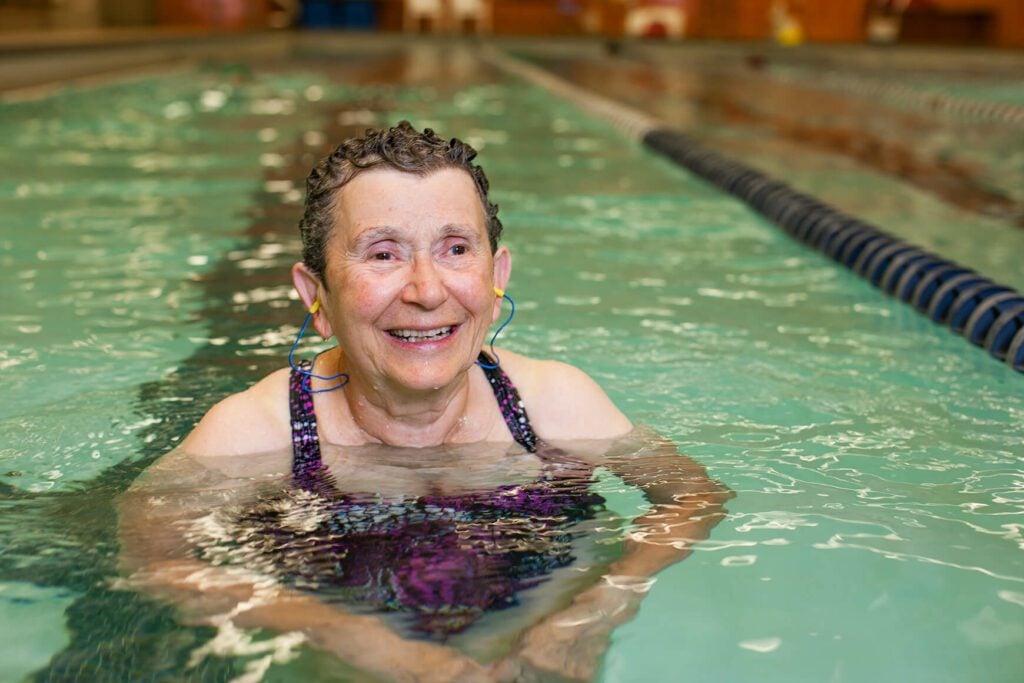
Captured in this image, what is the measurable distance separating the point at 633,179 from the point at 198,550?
17.7 ft

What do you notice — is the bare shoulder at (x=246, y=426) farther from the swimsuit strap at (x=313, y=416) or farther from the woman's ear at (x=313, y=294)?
the woman's ear at (x=313, y=294)

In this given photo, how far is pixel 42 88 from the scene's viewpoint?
11078 mm

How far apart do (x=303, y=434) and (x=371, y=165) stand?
571 millimetres

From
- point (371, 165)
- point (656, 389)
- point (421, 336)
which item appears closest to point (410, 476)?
point (421, 336)

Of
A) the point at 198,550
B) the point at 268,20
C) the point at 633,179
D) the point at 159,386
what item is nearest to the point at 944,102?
the point at 633,179

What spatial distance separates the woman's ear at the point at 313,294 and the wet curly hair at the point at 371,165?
0.06 ft

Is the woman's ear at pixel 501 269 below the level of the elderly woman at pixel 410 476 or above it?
above

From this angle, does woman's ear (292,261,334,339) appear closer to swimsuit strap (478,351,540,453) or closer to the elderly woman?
the elderly woman

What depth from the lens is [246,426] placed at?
2.26 m

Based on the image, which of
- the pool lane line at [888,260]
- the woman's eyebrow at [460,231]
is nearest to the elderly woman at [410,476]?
the woman's eyebrow at [460,231]

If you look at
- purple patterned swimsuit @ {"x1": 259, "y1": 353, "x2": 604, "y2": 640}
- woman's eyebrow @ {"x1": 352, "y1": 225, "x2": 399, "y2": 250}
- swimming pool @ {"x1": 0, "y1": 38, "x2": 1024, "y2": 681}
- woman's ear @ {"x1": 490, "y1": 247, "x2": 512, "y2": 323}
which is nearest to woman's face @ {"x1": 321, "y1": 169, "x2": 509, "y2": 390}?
woman's eyebrow @ {"x1": 352, "y1": 225, "x2": 399, "y2": 250}

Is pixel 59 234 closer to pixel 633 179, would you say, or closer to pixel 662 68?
pixel 633 179

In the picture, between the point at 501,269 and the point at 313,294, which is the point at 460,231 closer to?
the point at 501,269

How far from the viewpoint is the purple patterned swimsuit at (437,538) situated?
181 centimetres
